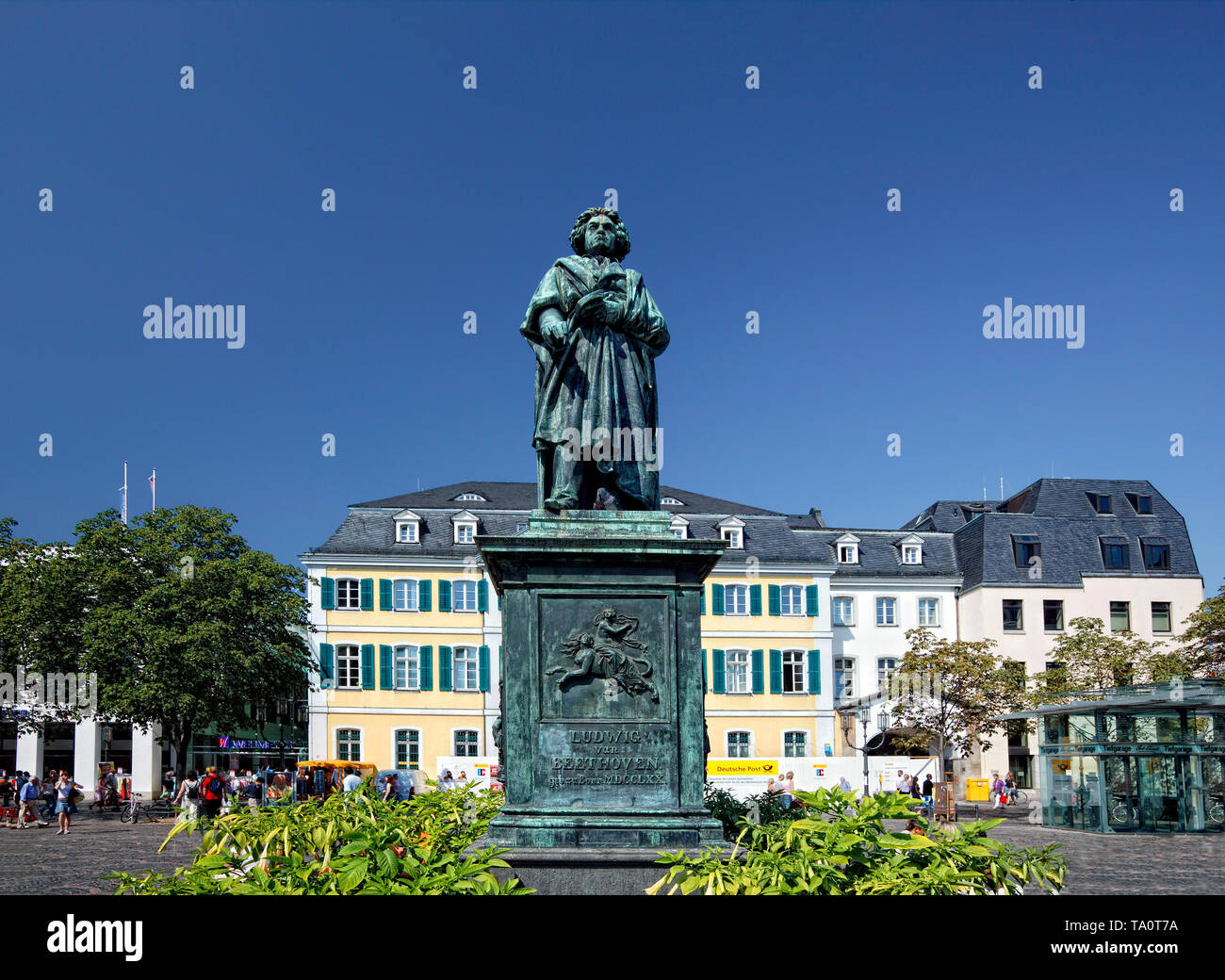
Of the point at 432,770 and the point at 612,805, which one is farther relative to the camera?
the point at 432,770

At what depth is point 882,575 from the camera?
55.3 meters

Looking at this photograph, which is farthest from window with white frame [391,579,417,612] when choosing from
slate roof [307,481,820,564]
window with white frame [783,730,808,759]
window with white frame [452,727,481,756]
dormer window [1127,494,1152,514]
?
dormer window [1127,494,1152,514]

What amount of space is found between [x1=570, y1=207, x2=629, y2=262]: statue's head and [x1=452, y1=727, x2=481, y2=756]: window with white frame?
4425cm

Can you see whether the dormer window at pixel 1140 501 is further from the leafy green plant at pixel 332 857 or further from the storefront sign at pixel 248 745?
the leafy green plant at pixel 332 857

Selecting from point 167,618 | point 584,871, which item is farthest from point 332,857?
point 167,618

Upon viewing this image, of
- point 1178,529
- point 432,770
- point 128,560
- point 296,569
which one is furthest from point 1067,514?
point 128,560

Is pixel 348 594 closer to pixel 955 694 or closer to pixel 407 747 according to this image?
pixel 407 747

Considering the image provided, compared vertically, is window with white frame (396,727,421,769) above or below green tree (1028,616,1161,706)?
below

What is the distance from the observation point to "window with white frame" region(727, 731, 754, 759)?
51247 millimetres

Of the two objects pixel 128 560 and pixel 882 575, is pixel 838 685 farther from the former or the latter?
pixel 128 560

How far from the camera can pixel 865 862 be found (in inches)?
227

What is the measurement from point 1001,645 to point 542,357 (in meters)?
49.3

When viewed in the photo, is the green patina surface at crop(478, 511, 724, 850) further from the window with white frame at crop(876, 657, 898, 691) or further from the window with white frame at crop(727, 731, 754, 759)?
the window with white frame at crop(876, 657, 898, 691)

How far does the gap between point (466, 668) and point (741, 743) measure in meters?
12.0
